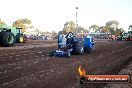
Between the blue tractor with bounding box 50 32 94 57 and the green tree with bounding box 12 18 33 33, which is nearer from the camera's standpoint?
the blue tractor with bounding box 50 32 94 57

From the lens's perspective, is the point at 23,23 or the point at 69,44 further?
the point at 23,23

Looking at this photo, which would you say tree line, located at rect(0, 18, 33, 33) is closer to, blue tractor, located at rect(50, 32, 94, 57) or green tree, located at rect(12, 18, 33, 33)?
green tree, located at rect(12, 18, 33, 33)

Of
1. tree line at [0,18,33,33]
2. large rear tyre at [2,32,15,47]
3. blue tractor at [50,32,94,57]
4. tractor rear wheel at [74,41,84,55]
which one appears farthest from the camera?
tree line at [0,18,33,33]

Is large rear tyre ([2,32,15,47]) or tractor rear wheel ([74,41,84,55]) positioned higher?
large rear tyre ([2,32,15,47])

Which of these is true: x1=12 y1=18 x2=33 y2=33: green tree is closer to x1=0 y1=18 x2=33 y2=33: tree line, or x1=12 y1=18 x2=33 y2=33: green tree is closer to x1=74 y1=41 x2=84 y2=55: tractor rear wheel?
x1=0 y1=18 x2=33 y2=33: tree line

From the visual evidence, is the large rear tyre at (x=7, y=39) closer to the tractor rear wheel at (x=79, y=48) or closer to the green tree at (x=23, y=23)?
the tractor rear wheel at (x=79, y=48)

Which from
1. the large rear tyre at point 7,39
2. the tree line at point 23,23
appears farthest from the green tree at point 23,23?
the large rear tyre at point 7,39

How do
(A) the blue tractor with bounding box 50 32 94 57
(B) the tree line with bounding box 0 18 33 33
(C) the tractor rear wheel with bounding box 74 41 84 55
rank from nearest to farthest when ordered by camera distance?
(A) the blue tractor with bounding box 50 32 94 57, (C) the tractor rear wheel with bounding box 74 41 84 55, (B) the tree line with bounding box 0 18 33 33

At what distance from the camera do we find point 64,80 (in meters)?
7.78

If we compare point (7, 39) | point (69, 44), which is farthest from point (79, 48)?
point (7, 39)

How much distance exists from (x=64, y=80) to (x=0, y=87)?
6.57 ft

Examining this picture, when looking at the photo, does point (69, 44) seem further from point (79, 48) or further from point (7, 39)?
point (7, 39)

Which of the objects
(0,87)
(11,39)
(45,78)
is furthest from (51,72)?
(11,39)

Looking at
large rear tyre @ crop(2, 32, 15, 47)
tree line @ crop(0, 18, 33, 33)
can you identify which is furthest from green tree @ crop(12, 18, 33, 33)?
large rear tyre @ crop(2, 32, 15, 47)
